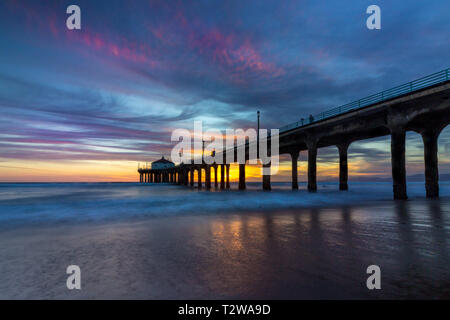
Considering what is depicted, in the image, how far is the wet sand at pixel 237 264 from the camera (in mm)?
4004

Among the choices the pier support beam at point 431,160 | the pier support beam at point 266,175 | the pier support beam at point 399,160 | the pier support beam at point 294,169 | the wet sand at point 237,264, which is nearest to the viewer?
the wet sand at point 237,264

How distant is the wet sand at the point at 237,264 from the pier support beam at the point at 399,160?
54.4ft

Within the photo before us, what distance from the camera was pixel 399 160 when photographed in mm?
23000

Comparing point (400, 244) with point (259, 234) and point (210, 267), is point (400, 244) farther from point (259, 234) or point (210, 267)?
point (210, 267)

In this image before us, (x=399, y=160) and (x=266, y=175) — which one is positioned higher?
(x=399, y=160)

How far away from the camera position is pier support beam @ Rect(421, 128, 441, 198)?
25.9 metres

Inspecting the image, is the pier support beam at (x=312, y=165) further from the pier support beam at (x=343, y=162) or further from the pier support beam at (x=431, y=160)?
the pier support beam at (x=431, y=160)

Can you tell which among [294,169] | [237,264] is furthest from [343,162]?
[237,264]

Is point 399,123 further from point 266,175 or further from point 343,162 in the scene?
point 266,175

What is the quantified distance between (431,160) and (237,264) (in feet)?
102

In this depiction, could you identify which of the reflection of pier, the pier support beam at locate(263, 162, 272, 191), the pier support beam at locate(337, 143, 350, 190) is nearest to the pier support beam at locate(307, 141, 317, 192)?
the reflection of pier

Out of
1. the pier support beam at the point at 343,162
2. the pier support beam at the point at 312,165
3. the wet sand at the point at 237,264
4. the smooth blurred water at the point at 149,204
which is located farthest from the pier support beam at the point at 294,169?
the wet sand at the point at 237,264

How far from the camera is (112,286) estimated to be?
4.33 metres
